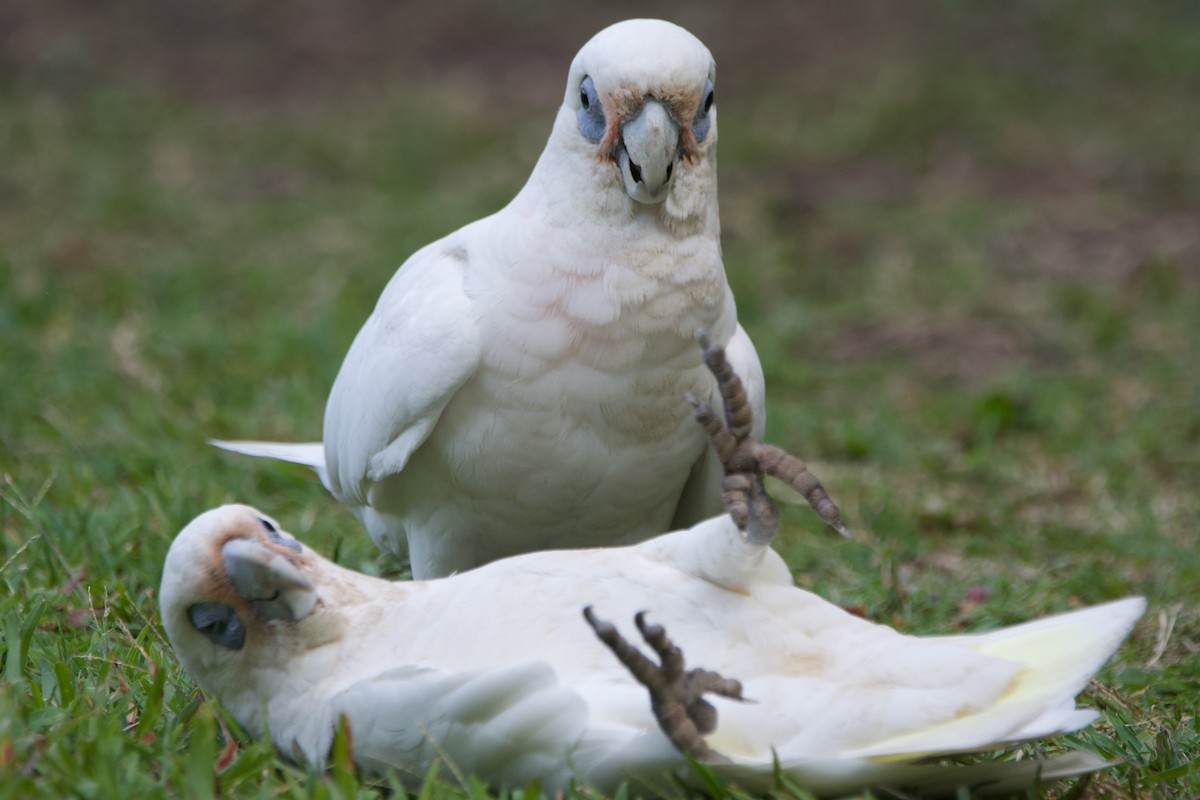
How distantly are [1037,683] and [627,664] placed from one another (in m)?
0.71

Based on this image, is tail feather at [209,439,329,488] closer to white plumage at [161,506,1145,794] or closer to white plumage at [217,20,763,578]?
white plumage at [217,20,763,578]

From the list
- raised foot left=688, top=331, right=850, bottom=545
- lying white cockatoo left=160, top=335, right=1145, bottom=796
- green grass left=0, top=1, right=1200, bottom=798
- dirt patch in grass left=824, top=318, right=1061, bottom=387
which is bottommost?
dirt patch in grass left=824, top=318, right=1061, bottom=387

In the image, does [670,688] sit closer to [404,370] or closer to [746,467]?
[746,467]

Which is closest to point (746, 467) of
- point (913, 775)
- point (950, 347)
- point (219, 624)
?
point (913, 775)

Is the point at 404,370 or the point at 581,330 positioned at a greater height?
the point at 581,330

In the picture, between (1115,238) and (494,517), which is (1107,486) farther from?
(1115,238)

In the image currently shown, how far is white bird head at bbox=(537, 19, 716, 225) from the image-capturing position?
9.27 ft

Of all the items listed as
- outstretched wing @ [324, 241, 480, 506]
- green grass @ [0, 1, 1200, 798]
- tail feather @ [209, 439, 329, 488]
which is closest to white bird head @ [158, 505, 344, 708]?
green grass @ [0, 1, 1200, 798]

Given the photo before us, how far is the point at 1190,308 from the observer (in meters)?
6.61

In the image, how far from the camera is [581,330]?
2900mm

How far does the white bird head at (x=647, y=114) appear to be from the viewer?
2.83 m

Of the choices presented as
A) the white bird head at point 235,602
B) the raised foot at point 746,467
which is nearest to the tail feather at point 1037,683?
the raised foot at point 746,467

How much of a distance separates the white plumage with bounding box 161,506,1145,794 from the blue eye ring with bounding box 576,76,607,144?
33.8 inches

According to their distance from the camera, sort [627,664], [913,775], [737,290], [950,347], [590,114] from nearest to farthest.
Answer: [627,664] → [913,775] → [590,114] → [950,347] → [737,290]
